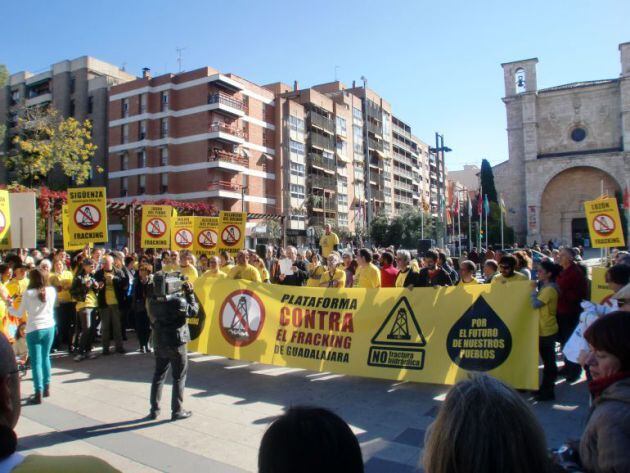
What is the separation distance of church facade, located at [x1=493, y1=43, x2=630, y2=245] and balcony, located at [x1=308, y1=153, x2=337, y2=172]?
21.3m

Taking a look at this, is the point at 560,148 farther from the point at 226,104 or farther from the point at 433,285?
the point at 433,285

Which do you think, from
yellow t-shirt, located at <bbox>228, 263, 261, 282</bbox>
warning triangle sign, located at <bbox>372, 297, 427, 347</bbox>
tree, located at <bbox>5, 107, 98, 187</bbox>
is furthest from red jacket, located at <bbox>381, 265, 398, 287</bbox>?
tree, located at <bbox>5, 107, 98, 187</bbox>

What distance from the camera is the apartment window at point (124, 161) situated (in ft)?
158

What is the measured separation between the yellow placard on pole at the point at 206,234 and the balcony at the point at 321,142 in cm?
4437

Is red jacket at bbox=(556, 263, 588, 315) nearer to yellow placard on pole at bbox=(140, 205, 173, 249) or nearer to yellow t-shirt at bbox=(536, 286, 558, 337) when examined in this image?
yellow t-shirt at bbox=(536, 286, 558, 337)

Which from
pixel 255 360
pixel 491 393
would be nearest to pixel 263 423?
pixel 255 360

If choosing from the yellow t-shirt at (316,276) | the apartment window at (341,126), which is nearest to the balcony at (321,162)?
the apartment window at (341,126)

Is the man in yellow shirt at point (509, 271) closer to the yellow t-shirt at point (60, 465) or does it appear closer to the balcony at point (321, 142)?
the yellow t-shirt at point (60, 465)

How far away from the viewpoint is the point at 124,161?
48.6 metres

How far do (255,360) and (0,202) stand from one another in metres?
5.65

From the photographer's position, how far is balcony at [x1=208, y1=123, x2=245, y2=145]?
4422 centimetres

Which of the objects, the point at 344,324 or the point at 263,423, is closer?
the point at 263,423

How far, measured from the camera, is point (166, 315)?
18.4ft

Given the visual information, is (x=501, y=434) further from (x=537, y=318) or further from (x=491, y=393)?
(x=537, y=318)
